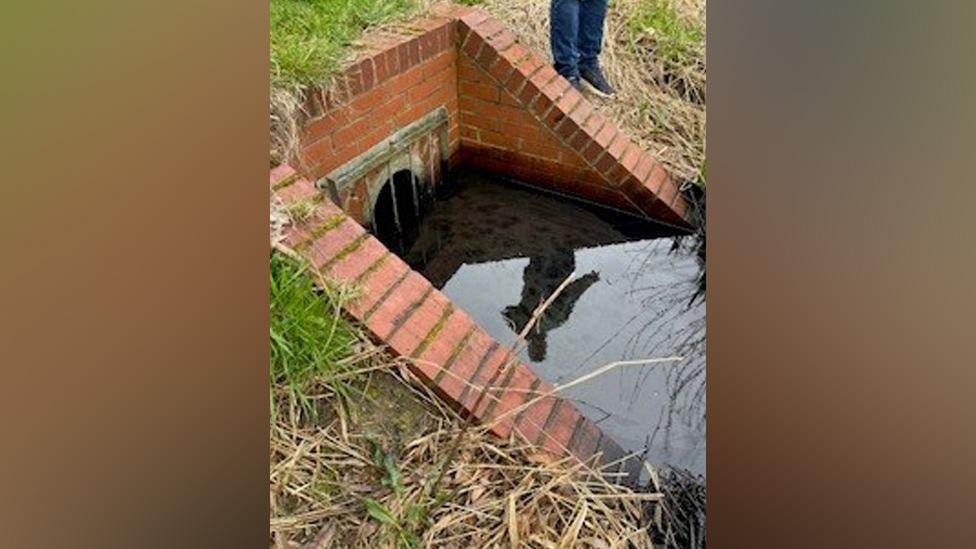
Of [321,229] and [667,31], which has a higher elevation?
[321,229]

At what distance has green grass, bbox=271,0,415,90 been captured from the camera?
3.29 metres

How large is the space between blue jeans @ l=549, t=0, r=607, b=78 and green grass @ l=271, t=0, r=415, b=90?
731 millimetres

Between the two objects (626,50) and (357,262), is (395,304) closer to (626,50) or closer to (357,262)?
(357,262)

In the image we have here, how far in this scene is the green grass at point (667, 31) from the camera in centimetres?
528

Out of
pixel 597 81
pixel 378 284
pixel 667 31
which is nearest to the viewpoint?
pixel 378 284

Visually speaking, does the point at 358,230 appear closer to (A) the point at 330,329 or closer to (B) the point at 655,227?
(A) the point at 330,329

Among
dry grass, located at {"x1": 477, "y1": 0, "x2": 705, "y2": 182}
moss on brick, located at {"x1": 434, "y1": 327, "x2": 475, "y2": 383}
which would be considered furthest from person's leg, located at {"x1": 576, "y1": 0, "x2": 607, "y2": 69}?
moss on brick, located at {"x1": 434, "y1": 327, "x2": 475, "y2": 383}

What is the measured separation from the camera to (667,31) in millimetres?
5375

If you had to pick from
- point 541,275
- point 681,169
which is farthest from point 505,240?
point 681,169

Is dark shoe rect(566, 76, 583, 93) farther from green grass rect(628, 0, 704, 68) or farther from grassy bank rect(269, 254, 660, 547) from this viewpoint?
grassy bank rect(269, 254, 660, 547)

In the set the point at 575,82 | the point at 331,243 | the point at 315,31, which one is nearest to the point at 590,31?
the point at 575,82

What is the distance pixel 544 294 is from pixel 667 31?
2532mm

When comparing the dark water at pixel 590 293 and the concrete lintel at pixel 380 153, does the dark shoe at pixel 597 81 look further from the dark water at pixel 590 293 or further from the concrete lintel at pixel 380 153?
the concrete lintel at pixel 380 153

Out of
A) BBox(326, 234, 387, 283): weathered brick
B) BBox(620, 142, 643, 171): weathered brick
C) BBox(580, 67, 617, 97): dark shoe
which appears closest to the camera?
BBox(326, 234, 387, 283): weathered brick
